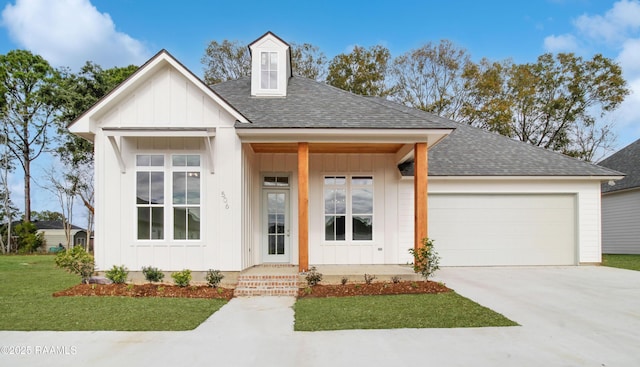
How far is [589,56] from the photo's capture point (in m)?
25.6

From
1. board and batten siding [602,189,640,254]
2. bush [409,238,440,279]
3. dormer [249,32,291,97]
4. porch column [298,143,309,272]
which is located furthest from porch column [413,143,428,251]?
board and batten siding [602,189,640,254]

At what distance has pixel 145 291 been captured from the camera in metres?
8.16

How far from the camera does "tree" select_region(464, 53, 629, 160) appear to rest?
25.5m

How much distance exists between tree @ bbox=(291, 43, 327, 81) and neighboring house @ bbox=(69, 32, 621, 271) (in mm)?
14531

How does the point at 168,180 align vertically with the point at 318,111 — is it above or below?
below

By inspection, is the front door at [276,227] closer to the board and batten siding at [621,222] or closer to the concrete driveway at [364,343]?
the concrete driveway at [364,343]

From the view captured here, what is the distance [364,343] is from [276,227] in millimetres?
6795

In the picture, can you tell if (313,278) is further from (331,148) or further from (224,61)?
(224,61)

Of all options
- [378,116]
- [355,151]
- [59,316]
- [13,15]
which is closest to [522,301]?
[378,116]

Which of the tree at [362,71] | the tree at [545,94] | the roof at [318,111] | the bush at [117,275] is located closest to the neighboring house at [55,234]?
the tree at [362,71]

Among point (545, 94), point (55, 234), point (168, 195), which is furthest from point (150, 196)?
point (55, 234)

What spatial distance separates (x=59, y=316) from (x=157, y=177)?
151 inches

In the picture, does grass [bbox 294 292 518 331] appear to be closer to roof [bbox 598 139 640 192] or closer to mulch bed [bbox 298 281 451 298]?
mulch bed [bbox 298 281 451 298]

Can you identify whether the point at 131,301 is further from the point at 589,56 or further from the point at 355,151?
the point at 589,56
